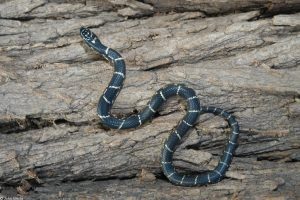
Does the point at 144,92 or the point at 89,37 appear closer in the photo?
the point at 144,92

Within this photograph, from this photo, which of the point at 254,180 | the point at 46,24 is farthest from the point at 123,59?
the point at 254,180

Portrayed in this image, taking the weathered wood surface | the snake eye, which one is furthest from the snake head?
→ the weathered wood surface

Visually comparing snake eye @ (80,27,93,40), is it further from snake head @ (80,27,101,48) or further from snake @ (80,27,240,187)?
snake @ (80,27,240,187)

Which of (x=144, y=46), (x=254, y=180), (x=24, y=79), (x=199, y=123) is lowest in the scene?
(x=254, y=180)

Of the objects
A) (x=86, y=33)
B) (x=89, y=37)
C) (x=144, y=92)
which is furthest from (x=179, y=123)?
(x=86, y=33)

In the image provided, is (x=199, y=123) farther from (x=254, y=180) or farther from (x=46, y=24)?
(x=46, y=24)

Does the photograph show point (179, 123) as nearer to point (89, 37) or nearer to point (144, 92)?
point (144, 92)

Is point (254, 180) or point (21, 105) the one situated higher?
point (21, 105)
